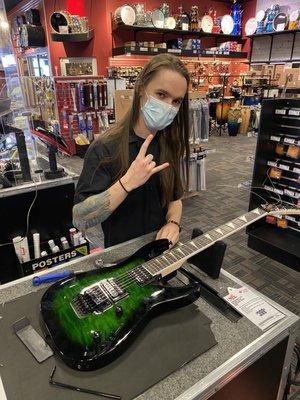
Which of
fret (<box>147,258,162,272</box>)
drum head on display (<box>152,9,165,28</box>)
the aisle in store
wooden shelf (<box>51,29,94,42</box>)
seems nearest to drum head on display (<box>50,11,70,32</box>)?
wooden shelf (<box>51,29,94,42</box>)

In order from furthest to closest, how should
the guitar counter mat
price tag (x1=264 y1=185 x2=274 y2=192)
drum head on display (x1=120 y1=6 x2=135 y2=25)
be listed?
drum head on display (x1=120 y1=6 x2=135 y2=25)
price tag (x1=264 y1=185 x2=274 y2=192)
the guitar counter mat

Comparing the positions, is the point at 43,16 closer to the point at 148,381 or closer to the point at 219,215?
the point at 219,215

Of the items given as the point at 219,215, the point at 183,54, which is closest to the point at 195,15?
the point at 183,54

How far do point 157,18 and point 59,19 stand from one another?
7.93 feet

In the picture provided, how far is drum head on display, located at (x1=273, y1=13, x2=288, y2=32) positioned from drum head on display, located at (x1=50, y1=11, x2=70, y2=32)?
546 cm

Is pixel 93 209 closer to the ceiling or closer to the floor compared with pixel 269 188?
closer to the ceiling

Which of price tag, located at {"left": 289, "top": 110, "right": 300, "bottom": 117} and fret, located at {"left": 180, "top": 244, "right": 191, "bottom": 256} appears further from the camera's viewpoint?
price tag, located at {"left": 289, "top": 110, "right": 300, "bottom": 117}

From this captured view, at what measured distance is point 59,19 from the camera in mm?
5832

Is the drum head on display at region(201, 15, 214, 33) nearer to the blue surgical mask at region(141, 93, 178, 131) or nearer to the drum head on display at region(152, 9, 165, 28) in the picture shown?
the drum head on display at region(152, 9, 165, 28)

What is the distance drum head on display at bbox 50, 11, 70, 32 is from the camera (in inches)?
227

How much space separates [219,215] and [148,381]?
3.05 m

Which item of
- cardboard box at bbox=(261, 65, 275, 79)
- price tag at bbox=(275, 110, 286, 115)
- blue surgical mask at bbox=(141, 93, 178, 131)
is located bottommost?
price tag at bbox=(275, 110, 286, 115)

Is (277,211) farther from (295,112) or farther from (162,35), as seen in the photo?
(162,35)

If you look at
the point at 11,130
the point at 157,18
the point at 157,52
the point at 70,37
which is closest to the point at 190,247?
the point at 11,130
